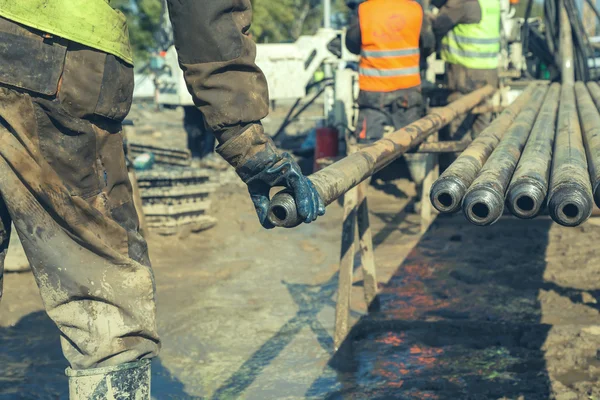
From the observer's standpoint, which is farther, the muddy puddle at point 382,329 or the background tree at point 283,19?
the background tree at point 283,19

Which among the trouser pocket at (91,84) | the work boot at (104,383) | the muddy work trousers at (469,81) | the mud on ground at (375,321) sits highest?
the trouser pocket at (91,84)

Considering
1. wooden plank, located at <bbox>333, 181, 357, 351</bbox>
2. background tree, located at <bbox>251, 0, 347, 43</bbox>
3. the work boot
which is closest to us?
the work boot

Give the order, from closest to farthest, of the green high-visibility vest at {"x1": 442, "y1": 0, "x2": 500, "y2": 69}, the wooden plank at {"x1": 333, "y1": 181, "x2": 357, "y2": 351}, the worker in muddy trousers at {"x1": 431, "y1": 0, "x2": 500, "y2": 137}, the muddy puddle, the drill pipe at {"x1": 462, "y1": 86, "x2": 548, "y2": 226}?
the drill pipe at {"x1": 462, "y1": 86, "x2": 548, "y2": 226} < the muddy puddle < the wooden plank at {"x1": 333, "y1": 181, "x2": 357, "y2": 351} < the worker in muddy trousers at {"x1": 431, "y1": 0, "x2": 500, "y2": 137} < the green high-visibility vest at {"x1": 442, "y1": 0, "x2": 500, "y2": 69}

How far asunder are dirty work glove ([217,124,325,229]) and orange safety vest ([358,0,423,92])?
14.8 ft

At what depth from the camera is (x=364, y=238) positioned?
16.8 ft

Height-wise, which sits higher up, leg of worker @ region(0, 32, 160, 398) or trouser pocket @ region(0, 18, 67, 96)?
trouser pocket @ region(0, 18, 67, 96)

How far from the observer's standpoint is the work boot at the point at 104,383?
8.12 ft

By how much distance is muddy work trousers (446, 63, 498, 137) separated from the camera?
26.0 ft

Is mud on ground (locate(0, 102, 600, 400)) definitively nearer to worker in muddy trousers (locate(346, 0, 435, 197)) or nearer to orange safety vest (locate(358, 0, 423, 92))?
worker in muddy trousers (locate(346, 0, 435, 197))

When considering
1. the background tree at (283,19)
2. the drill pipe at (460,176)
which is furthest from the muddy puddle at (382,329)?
the background tree at (283,19)

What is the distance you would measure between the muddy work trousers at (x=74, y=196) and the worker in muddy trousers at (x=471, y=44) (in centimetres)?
559

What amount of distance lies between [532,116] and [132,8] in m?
29.4

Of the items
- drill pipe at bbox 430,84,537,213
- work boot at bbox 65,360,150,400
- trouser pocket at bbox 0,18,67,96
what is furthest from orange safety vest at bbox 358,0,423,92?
work boot at bbox 65,360,150,400

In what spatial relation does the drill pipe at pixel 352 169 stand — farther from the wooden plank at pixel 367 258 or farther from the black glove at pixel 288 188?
the wooden plank at pixel 367 258
